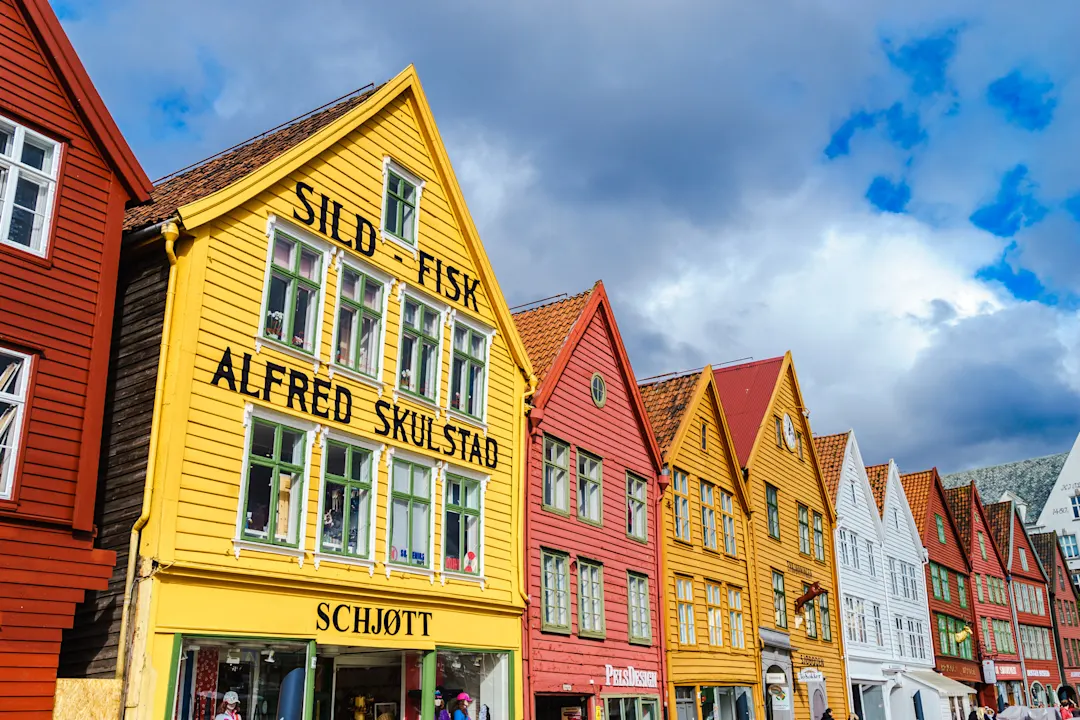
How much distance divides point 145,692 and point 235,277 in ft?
21.3

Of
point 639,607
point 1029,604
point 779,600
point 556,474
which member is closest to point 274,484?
point 556,474

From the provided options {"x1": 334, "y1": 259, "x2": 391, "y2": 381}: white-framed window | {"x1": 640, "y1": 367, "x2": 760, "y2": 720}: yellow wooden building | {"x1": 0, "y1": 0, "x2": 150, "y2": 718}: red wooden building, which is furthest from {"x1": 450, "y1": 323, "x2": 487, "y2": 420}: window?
{"x1": 640, "y1": 367, "x2": 760, "y2": 720}: yellow wooden building

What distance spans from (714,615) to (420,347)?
1410 cm

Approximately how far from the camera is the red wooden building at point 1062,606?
206 feet

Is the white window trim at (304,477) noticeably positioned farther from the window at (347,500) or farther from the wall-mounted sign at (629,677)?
the wall-mounted sign at (629,677)

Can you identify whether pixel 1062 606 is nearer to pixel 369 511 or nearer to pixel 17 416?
pixel 369 511

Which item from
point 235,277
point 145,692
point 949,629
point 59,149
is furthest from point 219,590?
point 949,629

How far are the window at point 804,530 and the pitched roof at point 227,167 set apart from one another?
2400 centimetres

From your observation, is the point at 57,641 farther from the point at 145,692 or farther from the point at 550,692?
the point at 550,692

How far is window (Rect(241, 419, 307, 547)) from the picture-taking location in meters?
16.4

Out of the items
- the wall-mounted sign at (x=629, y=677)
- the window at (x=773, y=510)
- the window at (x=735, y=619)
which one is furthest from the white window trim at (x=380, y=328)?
the window at (x=773, y=510)

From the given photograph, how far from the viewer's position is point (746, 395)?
3747 cm

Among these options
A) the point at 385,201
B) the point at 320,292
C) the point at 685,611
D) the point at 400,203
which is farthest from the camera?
the point at 685,611

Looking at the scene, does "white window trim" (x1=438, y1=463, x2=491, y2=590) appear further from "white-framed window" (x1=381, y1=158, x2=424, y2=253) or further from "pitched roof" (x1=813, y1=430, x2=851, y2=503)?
"pitched roof" (x1=813, y1=430, x2=851, y2=503)
